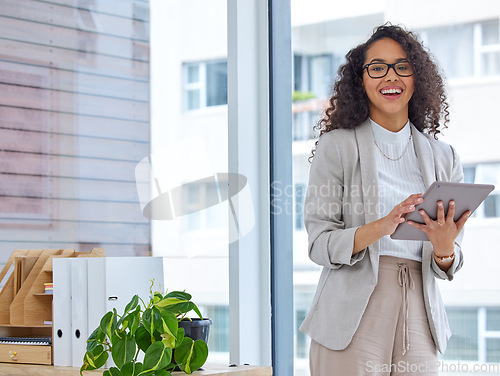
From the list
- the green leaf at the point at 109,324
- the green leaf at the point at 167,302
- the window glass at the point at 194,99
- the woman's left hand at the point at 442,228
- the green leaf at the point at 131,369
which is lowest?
the green leaf at the point at 131,369

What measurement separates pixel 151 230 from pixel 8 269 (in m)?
0.64

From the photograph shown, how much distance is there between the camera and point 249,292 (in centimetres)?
279

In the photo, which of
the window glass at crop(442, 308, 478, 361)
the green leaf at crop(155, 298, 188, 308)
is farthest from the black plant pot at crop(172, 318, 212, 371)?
the window glass at crop(442, 308, 478, 361)

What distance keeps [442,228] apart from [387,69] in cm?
48

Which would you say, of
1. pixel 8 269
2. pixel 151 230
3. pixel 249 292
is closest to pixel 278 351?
pixel 249 292

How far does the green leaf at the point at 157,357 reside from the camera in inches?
58.3

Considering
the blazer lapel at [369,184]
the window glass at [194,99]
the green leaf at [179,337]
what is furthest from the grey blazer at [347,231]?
the window glass at [194,99]

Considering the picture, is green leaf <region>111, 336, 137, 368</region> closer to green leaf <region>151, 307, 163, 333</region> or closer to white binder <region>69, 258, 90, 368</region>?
green leaf <region>151, 307, 163, 333</region>

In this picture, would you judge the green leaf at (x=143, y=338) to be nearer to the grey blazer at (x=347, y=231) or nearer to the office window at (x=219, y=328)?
the grey blazer at (x=347, y=231)

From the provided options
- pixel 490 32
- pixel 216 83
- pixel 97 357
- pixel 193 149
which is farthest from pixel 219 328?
pixel 490 32

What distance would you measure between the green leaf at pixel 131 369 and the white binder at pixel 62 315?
58 centimetres

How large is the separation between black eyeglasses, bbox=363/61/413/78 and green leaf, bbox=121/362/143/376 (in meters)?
1.00

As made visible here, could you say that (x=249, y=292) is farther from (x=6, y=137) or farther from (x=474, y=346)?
(x=6, y=137)

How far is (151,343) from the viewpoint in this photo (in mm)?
1549
